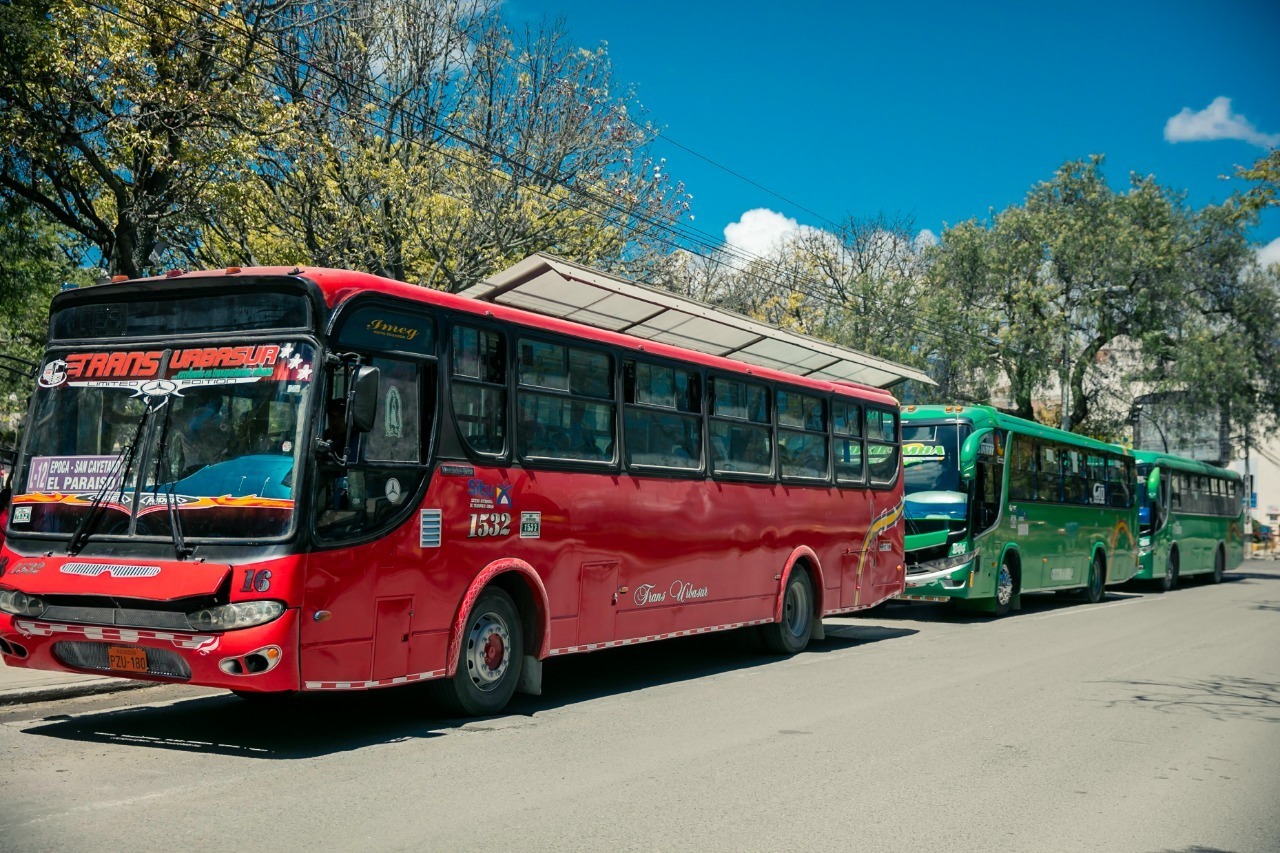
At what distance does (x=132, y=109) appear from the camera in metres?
16.1

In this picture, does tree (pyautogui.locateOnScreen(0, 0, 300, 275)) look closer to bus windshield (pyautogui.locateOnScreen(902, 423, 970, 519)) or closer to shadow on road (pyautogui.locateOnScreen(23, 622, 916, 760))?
shadow on road (pyautogui.locateOnScreen(23, 622, 916, 760))

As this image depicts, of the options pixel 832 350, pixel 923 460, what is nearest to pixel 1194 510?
pixel 923 460

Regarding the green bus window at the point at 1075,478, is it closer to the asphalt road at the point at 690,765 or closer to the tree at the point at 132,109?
the asphalt road at the point at 690,765

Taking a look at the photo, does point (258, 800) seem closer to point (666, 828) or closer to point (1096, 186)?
point (666, 828)

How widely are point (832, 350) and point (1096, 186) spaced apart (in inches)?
1042

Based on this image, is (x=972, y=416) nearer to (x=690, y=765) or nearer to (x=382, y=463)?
(x=690, y=765)

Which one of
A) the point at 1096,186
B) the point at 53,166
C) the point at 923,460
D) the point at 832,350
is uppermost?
the point at 1096,186

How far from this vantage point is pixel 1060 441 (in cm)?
2141

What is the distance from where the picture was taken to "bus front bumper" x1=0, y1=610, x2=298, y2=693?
7.11m

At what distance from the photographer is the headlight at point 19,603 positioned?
7.59 m

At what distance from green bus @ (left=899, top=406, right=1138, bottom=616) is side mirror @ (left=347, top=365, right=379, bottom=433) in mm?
11808

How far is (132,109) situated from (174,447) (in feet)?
34.1

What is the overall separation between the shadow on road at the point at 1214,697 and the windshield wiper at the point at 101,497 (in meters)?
8.04

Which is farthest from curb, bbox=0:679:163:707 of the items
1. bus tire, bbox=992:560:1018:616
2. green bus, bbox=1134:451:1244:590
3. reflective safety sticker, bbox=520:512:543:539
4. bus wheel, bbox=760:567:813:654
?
green bus, bbox=1134:451:1244:590
